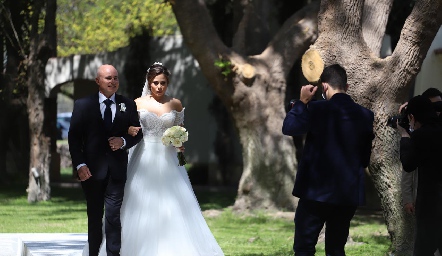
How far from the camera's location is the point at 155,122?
11.2m

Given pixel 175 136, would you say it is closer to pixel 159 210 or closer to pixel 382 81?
pixel 159 210

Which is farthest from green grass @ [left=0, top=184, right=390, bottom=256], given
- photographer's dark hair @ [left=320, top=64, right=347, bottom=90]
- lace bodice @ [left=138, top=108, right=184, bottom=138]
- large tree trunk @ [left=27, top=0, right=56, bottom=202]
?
photographer's dark hair @ [left=320, top=64, right=347, bottom=90]

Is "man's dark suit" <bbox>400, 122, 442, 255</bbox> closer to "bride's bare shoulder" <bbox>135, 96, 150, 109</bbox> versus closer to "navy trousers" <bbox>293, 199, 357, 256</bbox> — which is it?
"navy trousers" <bbox>293, 199, 357, 256</bbox>

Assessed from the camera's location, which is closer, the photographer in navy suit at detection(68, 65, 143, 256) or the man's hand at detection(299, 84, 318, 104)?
the man's hand at detection(299, 84, 318, 104)

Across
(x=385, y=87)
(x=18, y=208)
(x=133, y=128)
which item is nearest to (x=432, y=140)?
(x=133, y=128)

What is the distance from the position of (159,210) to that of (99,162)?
1181mm

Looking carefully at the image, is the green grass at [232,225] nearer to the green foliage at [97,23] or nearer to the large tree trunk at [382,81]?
the large tree trunk at [382,81]

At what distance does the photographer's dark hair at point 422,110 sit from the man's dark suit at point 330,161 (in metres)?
0.54

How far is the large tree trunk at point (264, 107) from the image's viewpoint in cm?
1942

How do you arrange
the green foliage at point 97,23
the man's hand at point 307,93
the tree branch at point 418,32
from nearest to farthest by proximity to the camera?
the man's hand at point 307,93 < the tree branch at point 418,32 < the green foliage at point 97,23

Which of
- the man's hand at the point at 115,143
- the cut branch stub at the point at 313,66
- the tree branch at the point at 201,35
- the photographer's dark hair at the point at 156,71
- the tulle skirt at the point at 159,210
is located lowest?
the tulle skirt at the point at 159,210

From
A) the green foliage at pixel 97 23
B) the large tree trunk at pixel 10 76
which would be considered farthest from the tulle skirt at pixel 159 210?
the green foliage at pixel 97 23

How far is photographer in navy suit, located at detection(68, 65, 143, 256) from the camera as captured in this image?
10078 millimetres

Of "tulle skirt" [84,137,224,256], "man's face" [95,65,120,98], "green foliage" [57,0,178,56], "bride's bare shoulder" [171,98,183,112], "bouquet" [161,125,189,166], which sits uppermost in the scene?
"green foliage" [57,0,178,56]
